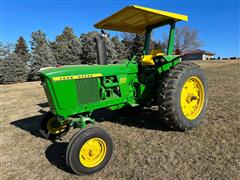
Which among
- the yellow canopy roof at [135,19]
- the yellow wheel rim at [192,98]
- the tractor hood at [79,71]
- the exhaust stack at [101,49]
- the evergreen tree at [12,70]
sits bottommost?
the evergreen tree at [12,70]

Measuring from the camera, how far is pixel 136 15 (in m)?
4.22

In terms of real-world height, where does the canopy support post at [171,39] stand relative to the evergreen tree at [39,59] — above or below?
above

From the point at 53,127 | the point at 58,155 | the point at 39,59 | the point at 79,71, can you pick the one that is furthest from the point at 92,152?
the point at 39,59

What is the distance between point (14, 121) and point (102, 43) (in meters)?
3.73

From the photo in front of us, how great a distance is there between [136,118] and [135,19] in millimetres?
2398

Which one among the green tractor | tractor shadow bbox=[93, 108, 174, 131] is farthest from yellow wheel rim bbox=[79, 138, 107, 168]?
tractor shadow bbox=[93, 108, 174, 131]

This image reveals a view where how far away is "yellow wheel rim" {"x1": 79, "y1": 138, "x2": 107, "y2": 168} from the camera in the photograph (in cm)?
299

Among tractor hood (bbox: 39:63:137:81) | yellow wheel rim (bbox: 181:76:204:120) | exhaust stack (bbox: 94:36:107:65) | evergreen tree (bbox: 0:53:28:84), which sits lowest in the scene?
evergreen tree (bbox: 0:53:28:84)

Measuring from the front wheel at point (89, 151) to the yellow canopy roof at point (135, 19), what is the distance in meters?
2.22

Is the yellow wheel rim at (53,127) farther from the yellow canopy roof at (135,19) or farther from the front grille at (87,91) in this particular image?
the yellow canopy roof at (135,19)

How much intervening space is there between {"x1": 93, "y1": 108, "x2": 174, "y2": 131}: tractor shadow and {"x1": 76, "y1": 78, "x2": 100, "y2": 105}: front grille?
1.53 metres

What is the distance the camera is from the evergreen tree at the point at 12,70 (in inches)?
880

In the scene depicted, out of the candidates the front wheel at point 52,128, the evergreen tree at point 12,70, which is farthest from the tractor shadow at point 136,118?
the evergreen tree at point 12,70

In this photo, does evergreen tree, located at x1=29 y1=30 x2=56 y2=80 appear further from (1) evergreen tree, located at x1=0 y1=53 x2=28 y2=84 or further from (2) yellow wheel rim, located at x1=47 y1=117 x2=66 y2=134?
(2) yellow wheel rim, located at x1=47 y1=117 x2=66 y2=134
